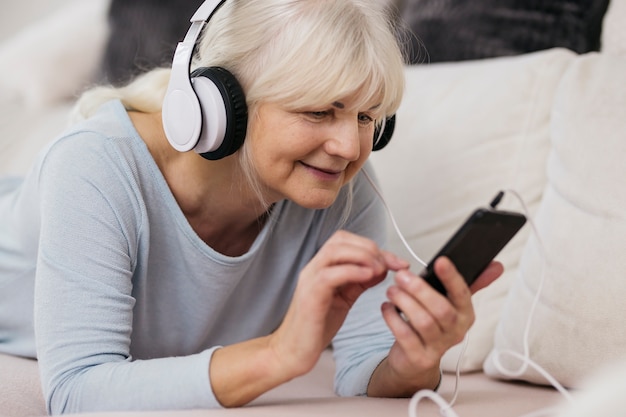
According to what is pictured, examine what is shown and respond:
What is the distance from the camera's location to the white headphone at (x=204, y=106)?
93 centimetres

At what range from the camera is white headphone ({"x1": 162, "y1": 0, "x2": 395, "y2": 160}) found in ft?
3.05

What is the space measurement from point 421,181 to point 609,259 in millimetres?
426

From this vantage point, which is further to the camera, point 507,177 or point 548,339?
point 507,177

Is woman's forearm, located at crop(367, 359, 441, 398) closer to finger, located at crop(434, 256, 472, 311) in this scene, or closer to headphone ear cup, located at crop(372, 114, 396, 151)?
finger, located at crop(434, 256, 472, 311)

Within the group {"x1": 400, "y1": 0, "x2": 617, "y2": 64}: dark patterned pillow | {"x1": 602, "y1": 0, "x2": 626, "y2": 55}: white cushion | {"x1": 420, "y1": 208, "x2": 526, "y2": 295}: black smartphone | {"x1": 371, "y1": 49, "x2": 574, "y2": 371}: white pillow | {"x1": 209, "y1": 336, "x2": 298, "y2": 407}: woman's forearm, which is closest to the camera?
{"x1": 420, "y1": 208, "x2": 526, "y2": 295}: black smartphone

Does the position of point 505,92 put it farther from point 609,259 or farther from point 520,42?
point 609,259

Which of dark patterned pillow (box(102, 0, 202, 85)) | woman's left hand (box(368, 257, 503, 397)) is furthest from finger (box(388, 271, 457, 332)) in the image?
dark patterned pillow (box(102, 0, 202, 85))

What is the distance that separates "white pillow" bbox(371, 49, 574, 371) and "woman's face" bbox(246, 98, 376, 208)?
0.39 metres

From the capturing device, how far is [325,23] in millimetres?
950

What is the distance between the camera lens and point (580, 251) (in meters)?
1.10

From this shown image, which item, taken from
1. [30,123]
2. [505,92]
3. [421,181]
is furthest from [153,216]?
[30,123]

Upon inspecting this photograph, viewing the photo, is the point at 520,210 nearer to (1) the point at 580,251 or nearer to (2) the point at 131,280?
(1) the point at 580,251

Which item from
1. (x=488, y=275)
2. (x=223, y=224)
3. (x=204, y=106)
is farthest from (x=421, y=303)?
(x=223, y=224)

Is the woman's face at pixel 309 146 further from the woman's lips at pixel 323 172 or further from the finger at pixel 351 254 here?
the finger at pixel 351 254
